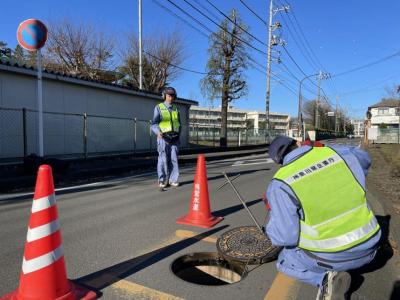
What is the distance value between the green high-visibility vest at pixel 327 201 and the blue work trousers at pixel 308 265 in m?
0.14

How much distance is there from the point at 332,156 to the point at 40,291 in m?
2.31

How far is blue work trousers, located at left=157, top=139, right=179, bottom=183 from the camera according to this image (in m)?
7.75

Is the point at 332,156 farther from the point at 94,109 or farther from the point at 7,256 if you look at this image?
the point at 94,109

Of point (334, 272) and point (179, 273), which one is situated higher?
point (334, 272)

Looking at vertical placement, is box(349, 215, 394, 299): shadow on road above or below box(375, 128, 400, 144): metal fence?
below

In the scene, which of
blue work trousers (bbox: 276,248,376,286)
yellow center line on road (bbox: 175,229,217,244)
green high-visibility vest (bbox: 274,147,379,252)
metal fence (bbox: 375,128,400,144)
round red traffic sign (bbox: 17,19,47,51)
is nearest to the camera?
green high-visibility vest (bbox: 274,147,379,252)

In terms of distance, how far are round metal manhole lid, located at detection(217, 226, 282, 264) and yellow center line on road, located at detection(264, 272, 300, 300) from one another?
11.4 inches

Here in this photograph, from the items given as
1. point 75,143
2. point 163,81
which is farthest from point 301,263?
point 163,81

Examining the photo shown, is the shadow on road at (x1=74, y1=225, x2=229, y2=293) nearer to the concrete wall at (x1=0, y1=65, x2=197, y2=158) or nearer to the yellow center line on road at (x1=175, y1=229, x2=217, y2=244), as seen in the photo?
the yellow center line on road at (x1=175, y1=229, x2=217, y2=244)

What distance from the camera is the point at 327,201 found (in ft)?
7.98

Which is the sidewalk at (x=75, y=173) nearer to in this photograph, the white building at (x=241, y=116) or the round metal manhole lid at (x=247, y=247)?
the round metal manhole lid at (x=247, y=247)

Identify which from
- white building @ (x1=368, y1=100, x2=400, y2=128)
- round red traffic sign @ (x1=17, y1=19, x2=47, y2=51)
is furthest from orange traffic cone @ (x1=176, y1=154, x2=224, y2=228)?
white building @ (x1=368, y1=100, x2=400, y2=128)

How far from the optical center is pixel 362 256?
101 inches

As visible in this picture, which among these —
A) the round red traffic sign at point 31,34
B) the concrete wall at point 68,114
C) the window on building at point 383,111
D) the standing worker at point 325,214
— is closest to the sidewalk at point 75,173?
the concrete wall at point 68,114
